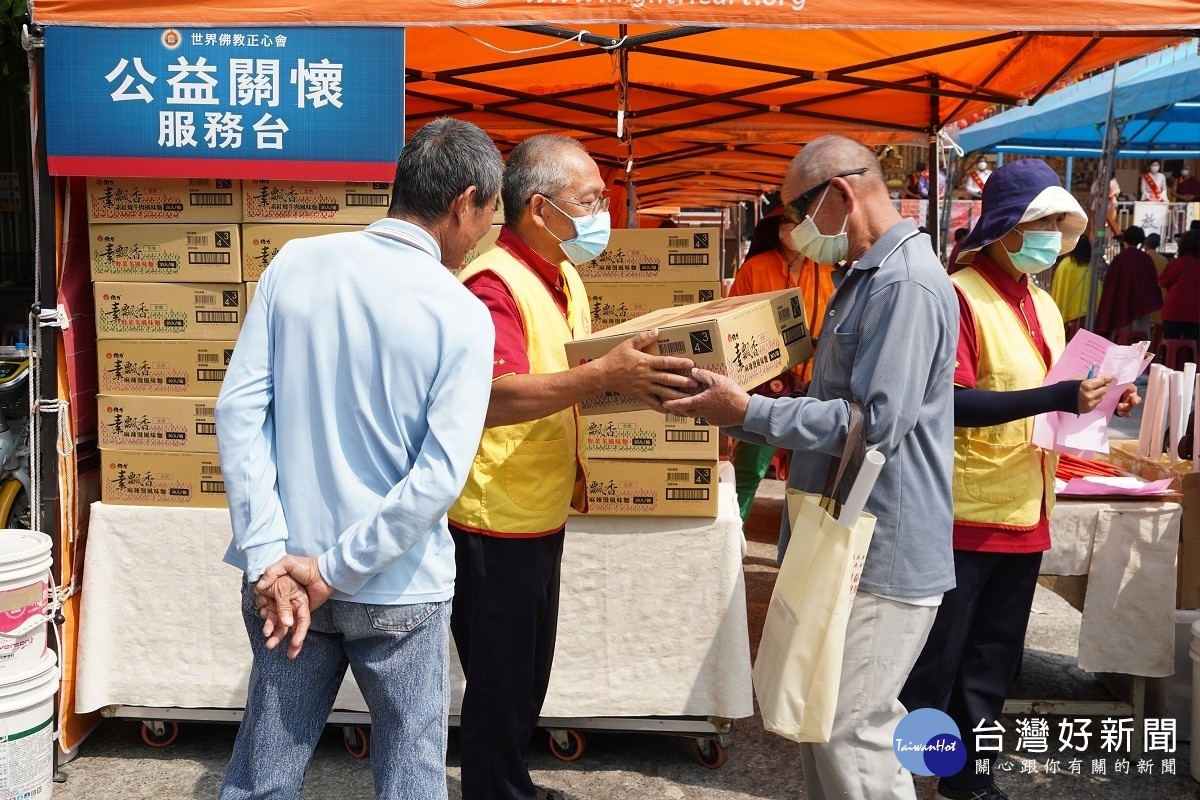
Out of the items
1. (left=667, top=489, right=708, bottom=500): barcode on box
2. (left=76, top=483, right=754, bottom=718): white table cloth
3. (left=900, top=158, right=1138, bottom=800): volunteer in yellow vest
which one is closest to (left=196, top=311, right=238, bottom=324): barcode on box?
(left=76, top=483, right=754, bottom=718): white table cloth

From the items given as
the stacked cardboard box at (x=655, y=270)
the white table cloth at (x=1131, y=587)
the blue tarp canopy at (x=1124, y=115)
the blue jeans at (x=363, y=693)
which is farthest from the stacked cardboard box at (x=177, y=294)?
the blue tarp canopy at (x=1124, y=115)

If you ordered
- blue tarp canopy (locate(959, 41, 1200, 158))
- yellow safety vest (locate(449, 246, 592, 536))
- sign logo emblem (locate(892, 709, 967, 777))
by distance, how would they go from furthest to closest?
blue tarp canopy (locate(959, 41, 1200, 158)), yellow safety vest (locate(449, 246, 592, 536)), sign logo emblem (locate(892, 709, 967, 777))

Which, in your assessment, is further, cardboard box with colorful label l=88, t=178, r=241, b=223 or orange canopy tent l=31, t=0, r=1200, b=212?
cardboard box with colorful label l=88, t=178, r=241, b=223

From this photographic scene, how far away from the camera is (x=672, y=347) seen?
2.42 meters

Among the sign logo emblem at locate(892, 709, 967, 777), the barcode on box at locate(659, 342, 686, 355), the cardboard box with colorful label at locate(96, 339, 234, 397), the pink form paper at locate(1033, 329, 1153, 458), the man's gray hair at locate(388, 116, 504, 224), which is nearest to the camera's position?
the man's gray hair at locate(388, 116, 504, 224)

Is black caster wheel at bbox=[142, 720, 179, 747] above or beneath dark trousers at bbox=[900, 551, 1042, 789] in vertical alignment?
beneath

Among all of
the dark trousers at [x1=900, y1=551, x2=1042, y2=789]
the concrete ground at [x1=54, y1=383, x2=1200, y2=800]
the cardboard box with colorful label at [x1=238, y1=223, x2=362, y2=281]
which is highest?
the cardboard box with colorful label at [x1=238, y1=223, x2=362, y2=281]

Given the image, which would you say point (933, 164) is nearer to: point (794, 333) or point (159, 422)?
point (794, 333)

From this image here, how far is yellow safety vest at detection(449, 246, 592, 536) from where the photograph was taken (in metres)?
2.64

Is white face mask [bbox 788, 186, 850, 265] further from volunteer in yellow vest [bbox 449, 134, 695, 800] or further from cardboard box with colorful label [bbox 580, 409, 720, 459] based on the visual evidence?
cardboard box with colorful label [bbox 580, 409, 720, 459]

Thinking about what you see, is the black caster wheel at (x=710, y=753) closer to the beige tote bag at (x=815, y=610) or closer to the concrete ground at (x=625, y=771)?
the concrete ground at (x=625, y=771)

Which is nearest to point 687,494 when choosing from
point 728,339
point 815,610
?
point 728,339

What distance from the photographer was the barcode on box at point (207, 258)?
11.0 feet

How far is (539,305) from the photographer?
2680 mm
